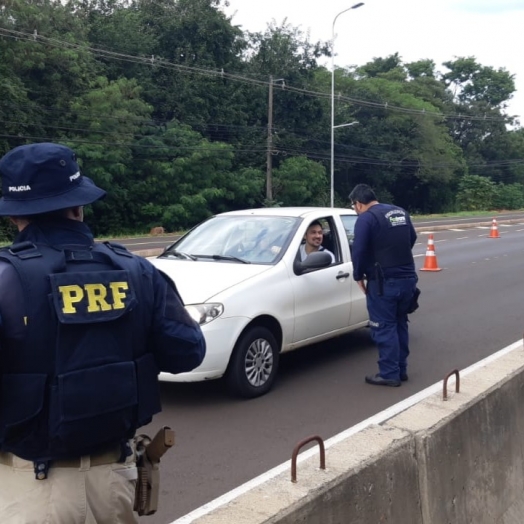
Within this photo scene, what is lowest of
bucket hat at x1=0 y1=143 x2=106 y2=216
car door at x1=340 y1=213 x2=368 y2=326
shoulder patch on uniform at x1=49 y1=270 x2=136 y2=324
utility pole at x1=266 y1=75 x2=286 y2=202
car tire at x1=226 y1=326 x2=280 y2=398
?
car tire at x1=226 y1=326 x2=280 y2=398

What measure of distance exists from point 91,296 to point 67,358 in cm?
19

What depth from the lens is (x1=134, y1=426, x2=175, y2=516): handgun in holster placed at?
240 cm

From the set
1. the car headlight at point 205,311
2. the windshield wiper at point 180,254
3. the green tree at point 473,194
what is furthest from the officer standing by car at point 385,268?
the green tree at point 473,194

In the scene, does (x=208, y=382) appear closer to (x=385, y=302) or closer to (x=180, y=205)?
(x=385, y=302)

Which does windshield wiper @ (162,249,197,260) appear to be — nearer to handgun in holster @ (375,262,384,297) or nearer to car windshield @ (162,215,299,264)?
car windshield @ (162,215,299,264)

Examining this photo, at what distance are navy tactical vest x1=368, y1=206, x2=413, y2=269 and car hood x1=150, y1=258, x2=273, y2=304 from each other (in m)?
0.99

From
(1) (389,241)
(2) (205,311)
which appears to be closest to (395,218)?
(1) (389,241)

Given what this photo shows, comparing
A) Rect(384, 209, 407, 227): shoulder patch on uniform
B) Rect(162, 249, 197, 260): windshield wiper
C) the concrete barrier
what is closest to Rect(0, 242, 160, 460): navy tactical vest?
the concrete barrier

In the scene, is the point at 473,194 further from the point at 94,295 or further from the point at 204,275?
the point at 94,295

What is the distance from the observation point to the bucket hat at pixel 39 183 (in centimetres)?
219

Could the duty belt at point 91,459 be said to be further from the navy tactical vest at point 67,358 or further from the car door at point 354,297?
the car door at point 354,297

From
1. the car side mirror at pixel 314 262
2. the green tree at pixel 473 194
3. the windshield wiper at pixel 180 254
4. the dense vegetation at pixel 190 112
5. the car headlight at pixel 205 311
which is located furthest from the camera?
the green tree at pixel 473 194

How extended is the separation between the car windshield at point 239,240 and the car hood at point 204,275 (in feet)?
0.65

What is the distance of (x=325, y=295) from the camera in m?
7.14
